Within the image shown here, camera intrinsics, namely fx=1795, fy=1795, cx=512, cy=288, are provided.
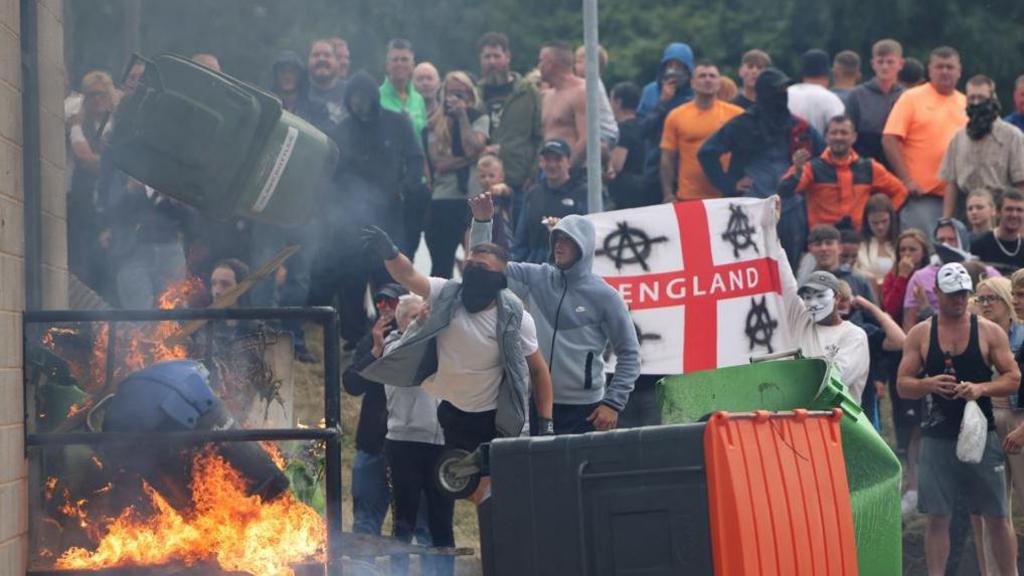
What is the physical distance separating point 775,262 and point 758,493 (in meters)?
4.69

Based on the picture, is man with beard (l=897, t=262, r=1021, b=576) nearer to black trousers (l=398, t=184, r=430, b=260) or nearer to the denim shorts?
the denim shorts

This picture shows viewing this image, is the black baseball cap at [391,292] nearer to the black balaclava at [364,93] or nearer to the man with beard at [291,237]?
the man with beard at [291,237]

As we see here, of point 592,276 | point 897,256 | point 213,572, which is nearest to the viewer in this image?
point 213,572

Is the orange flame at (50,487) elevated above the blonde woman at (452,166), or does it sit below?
below

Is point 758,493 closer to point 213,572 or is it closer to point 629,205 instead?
point 213,572

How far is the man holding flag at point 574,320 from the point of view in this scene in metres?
9.27

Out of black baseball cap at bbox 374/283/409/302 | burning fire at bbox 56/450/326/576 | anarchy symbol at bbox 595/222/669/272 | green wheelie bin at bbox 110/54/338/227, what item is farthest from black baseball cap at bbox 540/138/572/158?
burning fire at bbox 56/450/326/576

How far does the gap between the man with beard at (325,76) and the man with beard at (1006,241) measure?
4658 millimetres

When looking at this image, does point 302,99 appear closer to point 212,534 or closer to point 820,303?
point 820,303

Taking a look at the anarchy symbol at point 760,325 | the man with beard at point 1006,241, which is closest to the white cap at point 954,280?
the anarchy symbol at point 760,325

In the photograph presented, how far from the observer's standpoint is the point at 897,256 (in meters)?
12.0

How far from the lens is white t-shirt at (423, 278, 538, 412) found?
8.84m

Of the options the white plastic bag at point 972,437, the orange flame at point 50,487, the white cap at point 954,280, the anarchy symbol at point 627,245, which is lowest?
the orange flame at point 50,487

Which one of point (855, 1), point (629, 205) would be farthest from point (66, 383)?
point (855, 1)
